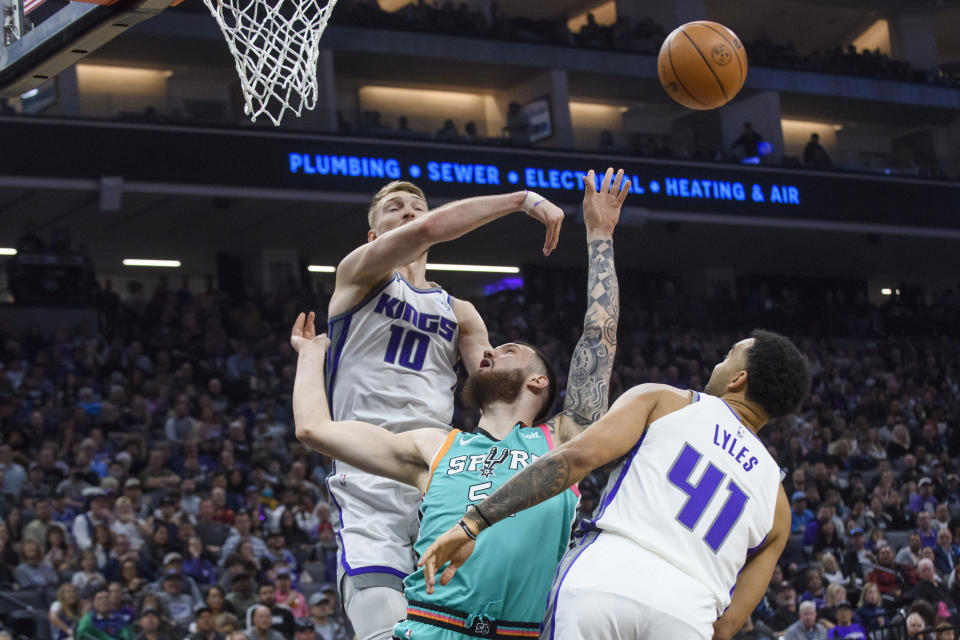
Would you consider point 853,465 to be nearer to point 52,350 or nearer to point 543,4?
point 52,350

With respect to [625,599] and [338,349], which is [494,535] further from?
[338,349]

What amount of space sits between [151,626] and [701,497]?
7.78m

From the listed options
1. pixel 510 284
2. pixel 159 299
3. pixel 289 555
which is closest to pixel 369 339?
pixel 289 555

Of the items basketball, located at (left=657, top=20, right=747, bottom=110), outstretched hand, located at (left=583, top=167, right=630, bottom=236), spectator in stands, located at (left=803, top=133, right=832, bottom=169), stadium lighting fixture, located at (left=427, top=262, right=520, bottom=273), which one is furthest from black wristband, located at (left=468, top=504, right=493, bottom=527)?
spectator in stands, located at (left=803, top=133, right=832, bottom=169)

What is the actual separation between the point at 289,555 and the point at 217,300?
834 centimetres

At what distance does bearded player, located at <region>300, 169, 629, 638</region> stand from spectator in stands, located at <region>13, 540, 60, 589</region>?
827cm

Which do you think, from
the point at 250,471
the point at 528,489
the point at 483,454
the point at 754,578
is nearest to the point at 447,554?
the point at 528,489

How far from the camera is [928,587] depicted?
14008 mm

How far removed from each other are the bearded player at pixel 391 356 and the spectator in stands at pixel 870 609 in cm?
986

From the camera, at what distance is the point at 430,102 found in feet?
89.5

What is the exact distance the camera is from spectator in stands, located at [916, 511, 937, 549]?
15.9 meters

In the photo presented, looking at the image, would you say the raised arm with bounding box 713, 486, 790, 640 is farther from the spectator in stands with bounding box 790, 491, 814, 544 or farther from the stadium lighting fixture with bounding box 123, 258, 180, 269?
the stadium lighting fixture with bounding box 123, 258, 180, 269

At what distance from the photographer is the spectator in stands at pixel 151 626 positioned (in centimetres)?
1030

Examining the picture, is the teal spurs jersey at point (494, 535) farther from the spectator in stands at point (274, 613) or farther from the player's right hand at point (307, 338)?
the spectator in stands at point (274, 613)
